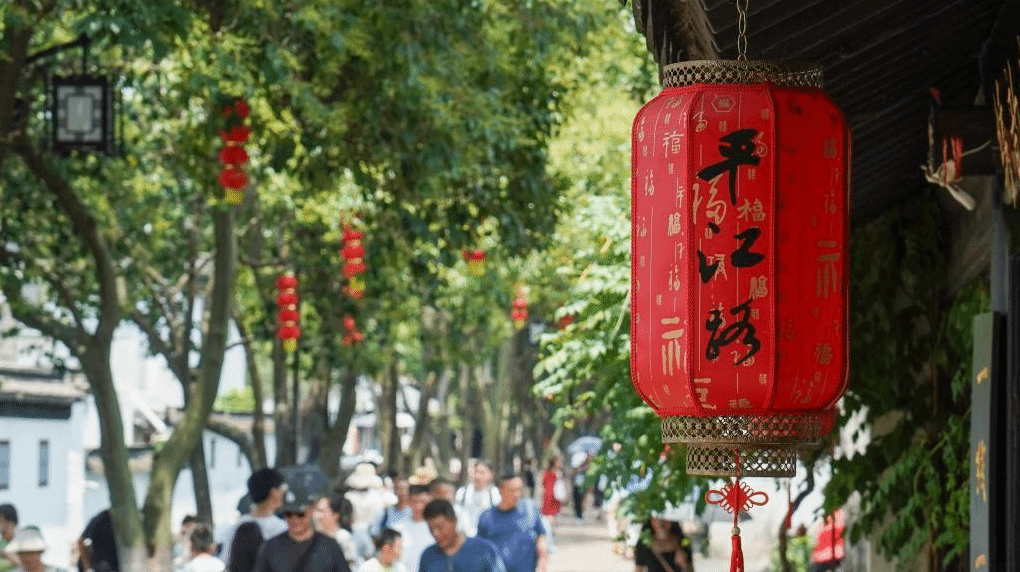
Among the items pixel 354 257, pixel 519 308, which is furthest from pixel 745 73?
pixel 519 308

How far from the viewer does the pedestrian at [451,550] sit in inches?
458

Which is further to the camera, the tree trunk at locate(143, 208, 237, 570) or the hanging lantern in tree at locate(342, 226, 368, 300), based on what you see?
the hanging lantern in tree at locate(342, 226, 368, 300)

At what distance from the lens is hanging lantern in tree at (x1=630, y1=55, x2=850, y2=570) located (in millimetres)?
5660

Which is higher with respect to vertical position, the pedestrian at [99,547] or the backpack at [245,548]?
the backpack at [245,548]

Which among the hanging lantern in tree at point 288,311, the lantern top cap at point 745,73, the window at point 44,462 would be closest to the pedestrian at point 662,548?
the lantern top cap at point 745,73

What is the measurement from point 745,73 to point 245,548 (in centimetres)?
754

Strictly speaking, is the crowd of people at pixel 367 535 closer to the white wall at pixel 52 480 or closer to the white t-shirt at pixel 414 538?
the white t-shirt at pixel 414 538

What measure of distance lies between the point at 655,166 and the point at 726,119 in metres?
0.26

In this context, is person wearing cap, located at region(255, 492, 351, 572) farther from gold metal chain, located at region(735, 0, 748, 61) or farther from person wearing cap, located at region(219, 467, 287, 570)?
gold metal chain, located at region(735, 0, 748, 61)

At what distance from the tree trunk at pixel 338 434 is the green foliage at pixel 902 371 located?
65.1ft

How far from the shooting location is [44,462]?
38156mm

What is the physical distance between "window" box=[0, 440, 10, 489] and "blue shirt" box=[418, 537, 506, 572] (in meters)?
25.0

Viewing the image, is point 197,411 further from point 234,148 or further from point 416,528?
point 234,148

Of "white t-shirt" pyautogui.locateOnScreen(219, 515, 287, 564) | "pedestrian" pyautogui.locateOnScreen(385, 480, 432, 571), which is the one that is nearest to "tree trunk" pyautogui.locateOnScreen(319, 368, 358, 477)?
"pedestrian" pyautogui.locateOnScreen(385, 480, 432, 571)
